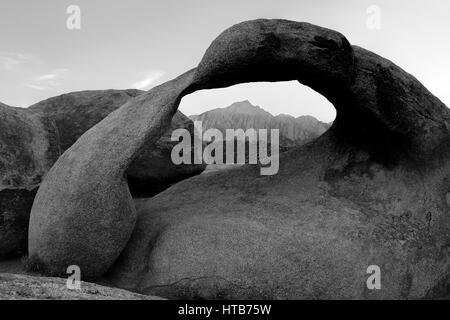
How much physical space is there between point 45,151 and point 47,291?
3.95 meters

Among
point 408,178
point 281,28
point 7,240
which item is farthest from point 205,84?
point 7,240

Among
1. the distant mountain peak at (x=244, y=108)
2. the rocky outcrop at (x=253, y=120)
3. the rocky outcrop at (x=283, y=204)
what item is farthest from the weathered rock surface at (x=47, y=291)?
the distant mountain peak at (x=244, y=108)

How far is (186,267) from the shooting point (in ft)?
19.9

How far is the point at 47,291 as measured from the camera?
4250 millimetres

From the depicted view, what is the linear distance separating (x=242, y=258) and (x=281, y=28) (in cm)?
301

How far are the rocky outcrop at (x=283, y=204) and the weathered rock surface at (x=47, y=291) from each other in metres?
1.09

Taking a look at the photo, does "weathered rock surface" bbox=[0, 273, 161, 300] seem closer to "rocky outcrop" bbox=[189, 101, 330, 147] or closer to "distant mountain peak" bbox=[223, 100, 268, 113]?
"rocky outcrop" bbox=[189, 101, 330, 147]

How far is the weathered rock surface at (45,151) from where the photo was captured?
7027 mm

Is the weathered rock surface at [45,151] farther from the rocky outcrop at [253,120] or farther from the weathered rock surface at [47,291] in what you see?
the rocky outcrop at [253,120]

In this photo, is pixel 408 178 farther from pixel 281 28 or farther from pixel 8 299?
pixel 8 299

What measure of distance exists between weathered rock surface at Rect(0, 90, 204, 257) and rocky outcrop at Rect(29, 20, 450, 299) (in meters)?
0.93

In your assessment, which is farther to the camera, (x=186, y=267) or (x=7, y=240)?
(x=7, y=240)

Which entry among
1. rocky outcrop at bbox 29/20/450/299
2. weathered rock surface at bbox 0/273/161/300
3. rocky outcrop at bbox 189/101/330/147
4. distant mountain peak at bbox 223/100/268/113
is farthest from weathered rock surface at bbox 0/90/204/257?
distant mountain peak at bbox 223/100/268/113

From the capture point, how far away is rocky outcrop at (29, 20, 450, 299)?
Answer: 231 inches
